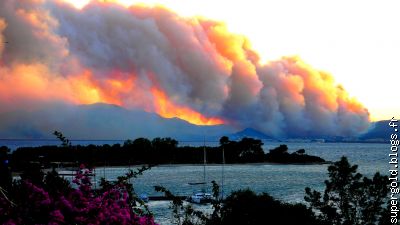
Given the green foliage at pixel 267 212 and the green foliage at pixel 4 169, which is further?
the green foliage at pixel 267 212

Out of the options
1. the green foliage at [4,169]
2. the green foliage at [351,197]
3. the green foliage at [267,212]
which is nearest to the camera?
the green foliage at [4,169]

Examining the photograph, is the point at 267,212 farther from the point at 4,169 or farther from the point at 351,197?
the point at 4,169

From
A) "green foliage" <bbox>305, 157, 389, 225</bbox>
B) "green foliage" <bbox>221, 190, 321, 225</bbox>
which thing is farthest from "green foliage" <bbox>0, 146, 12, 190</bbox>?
"green foliage" <bbox>305, 157, 389, 225</bbox>

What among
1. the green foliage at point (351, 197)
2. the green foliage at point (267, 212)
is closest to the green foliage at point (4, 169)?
the green foliage at point (267, 212)

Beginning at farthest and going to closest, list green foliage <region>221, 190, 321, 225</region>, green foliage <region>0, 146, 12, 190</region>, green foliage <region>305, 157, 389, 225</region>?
green foliage <region>305, 157, 389, 225</region> < green foliage <region>221, 190, 321, 225</region> < green foliage <region>0, 146, 12, 190</region>

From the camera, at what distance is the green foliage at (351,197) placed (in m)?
34.6

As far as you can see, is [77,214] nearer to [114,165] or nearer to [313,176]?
[313,176]

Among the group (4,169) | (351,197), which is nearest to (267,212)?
(351,197)

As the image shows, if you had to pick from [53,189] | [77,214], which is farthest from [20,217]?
[53,189]

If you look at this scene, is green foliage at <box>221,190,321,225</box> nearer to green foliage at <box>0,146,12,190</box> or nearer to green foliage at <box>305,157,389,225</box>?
green foliage at <box>305,157,389,225</box>

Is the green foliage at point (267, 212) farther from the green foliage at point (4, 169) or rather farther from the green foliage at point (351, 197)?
the green foliage at point (4, 169)

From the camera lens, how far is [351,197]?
1474 inches

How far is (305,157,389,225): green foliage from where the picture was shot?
3462 centimetres

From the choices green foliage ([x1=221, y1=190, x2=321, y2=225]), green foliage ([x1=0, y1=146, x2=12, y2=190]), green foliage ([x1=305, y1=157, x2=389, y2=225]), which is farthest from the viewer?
green foliage ([x1=305, y1=157, x2=389, y2=225])
